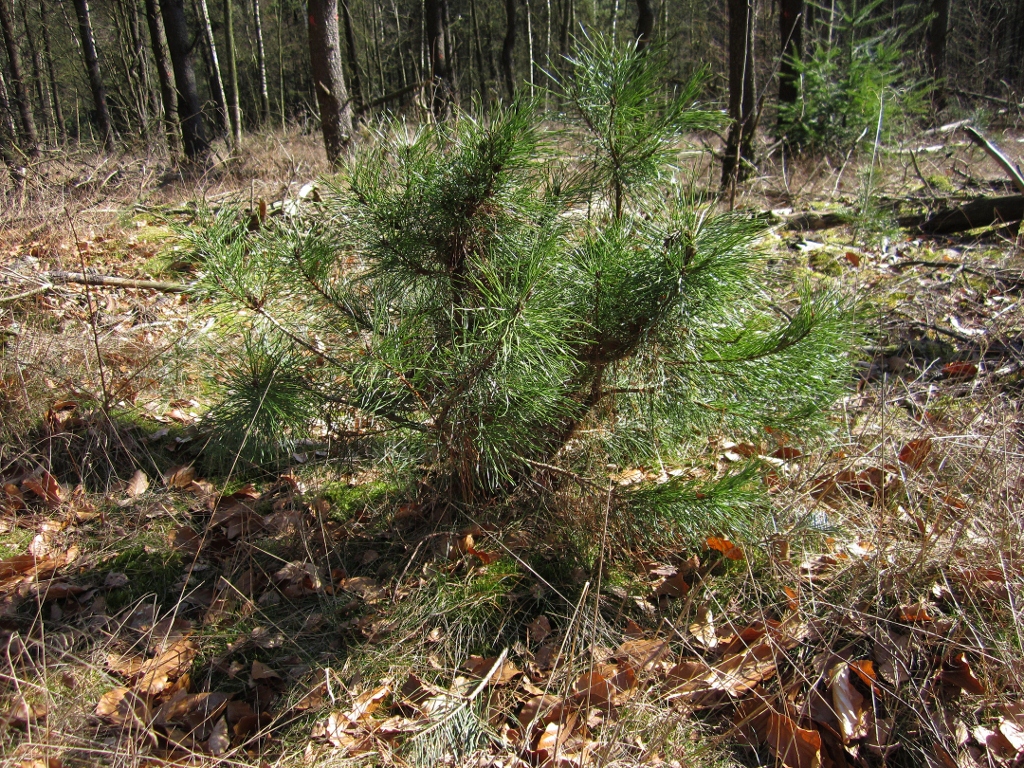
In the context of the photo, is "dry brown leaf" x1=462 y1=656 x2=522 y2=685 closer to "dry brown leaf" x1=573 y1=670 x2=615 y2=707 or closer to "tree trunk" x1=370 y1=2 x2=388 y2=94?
"dry brown leaf" x1=573 y1=670 x2=615 y2=707

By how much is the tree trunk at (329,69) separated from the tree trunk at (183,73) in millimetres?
3480

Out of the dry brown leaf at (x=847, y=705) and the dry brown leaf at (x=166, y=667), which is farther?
the dry brown leaf at (x=166, y=667)

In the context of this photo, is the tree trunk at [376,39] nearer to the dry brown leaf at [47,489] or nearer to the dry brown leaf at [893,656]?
the dry brown leaf at [47,489]

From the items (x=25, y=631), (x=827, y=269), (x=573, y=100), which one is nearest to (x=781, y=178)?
(x=827, y=269)

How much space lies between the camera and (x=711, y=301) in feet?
6.05

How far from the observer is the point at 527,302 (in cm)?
177

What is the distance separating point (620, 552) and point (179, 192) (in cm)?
569

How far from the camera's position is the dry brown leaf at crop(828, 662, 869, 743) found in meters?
1.88

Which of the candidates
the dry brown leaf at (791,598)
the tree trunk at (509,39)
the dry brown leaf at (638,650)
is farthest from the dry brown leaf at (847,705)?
the tree trunk at (509,39)

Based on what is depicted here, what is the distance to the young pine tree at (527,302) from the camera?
185 centimetres

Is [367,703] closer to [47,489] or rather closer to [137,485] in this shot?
[137,485]

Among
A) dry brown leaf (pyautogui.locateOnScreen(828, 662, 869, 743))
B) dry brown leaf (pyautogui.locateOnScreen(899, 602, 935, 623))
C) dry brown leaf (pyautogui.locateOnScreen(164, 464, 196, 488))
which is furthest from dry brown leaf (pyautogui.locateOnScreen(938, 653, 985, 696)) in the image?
dry brown leaf (pyautogui.locateOnScreen(164, 464, 196, 488))

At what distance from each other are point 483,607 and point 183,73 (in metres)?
10.0

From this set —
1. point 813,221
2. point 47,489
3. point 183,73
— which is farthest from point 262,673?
point 183,73
